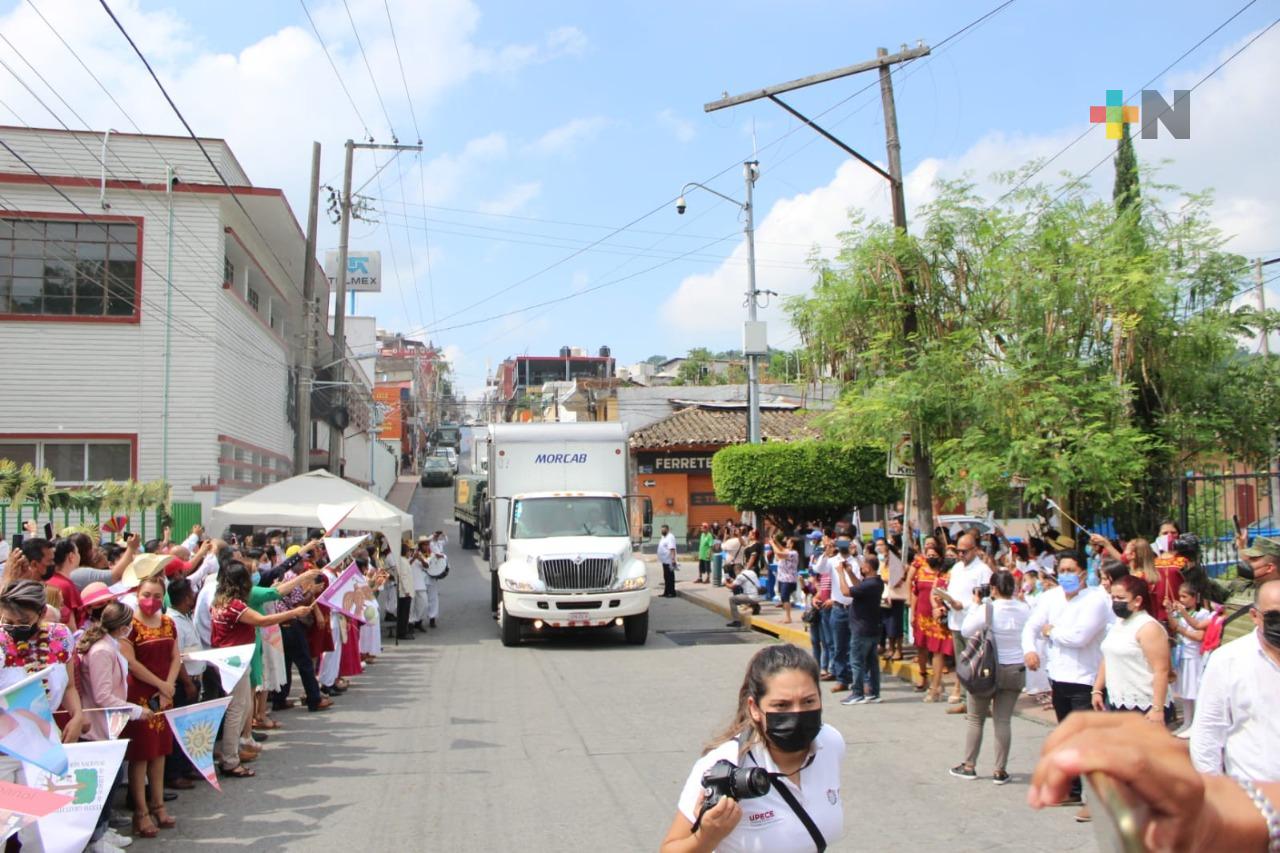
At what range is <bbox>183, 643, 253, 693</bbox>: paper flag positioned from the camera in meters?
8.48

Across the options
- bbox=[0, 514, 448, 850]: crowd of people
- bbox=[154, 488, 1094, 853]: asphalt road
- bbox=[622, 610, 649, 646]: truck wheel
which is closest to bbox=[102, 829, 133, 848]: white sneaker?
bbox=[0, 514, 448, 850]: crowd of people

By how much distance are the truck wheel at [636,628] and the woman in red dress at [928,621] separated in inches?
219

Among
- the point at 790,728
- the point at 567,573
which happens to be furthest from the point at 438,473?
the point at 790,728

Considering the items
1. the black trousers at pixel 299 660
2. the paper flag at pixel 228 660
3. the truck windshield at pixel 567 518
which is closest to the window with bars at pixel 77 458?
the truck windshield at pixel 567 518

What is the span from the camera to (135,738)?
7.25m

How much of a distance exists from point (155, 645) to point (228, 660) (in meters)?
1.05

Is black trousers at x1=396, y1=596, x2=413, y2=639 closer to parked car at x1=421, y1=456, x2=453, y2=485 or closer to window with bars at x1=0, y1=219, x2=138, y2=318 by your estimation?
window with bars at x1=0, y1=219, x2=138, y2=318

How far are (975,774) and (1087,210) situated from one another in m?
9.78

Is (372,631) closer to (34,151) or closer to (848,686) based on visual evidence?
(848,686)

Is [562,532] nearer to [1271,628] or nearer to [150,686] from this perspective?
[150,686]

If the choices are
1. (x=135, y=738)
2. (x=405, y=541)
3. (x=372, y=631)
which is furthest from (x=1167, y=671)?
(x=405, y=541)

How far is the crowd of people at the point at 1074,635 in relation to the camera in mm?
4719

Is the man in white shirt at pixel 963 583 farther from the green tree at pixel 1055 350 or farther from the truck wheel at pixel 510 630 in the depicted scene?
the truck wheel at pixel 510 630

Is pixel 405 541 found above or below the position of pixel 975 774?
above
